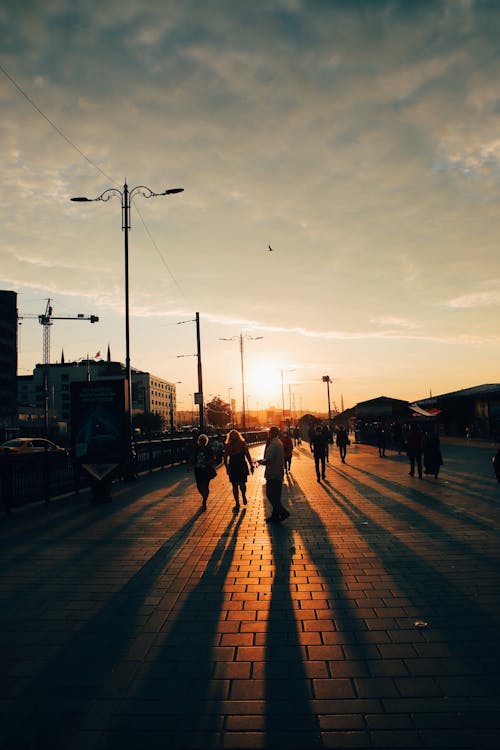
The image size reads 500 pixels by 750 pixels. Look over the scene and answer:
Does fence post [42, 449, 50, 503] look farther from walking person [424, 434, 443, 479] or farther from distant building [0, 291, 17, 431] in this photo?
distant building [0, 291, 17, 431]

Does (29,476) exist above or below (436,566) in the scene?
above

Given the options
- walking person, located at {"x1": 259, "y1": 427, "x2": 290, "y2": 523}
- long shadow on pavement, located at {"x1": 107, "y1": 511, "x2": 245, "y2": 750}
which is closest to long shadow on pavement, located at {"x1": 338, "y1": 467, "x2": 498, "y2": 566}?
walking person, located at {"x1": 259, "y1": 427, "x2": 290, "y2": 523}

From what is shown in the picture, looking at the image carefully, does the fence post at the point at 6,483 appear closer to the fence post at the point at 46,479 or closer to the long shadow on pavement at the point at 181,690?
the fence post at the point at 46,479

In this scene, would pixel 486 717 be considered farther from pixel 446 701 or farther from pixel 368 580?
pixel 368 580

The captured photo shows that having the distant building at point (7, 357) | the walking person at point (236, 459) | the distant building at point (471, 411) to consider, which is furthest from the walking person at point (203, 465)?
the distant building at point (7, 357)

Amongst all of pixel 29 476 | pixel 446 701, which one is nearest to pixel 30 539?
pixel 29 476

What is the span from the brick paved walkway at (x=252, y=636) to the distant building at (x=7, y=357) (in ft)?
152

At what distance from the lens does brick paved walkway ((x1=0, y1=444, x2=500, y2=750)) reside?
10.2 ft

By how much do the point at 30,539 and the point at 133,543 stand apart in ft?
5.85

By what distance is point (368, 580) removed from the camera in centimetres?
590

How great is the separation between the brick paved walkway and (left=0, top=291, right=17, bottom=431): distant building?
152 ft

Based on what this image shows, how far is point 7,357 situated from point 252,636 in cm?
5332

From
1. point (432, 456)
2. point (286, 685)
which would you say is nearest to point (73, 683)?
point (286, 685)

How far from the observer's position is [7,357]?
52062mm
